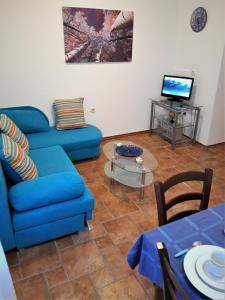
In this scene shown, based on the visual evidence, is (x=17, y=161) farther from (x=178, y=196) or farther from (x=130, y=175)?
(x=130, y=175)

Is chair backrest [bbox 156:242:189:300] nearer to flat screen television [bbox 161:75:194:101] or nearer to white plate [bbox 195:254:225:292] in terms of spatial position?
white plate [bbox 195:254:225:292]

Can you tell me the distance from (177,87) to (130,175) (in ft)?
6.11

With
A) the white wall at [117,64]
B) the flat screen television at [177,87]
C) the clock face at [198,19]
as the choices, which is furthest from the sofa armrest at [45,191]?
the clock face at [198,19]

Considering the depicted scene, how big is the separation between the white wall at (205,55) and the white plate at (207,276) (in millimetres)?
3071

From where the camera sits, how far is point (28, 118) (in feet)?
10.5

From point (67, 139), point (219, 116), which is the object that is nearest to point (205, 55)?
point (219, 116)

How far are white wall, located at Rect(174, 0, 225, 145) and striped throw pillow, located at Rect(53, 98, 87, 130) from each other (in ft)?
6.20

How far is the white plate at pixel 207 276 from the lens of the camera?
940 millimetres

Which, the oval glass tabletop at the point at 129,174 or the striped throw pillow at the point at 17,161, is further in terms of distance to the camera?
the oval glass tabletop at the point at 129,174

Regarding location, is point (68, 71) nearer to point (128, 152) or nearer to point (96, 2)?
point (96, 2)

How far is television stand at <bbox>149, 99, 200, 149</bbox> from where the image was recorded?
3855mm

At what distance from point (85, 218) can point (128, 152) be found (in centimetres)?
92

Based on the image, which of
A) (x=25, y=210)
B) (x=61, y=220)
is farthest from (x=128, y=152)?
(x=25, y=210)

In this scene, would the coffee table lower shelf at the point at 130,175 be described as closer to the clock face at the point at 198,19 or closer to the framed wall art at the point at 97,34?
the framed wall art at the point at 97,34
